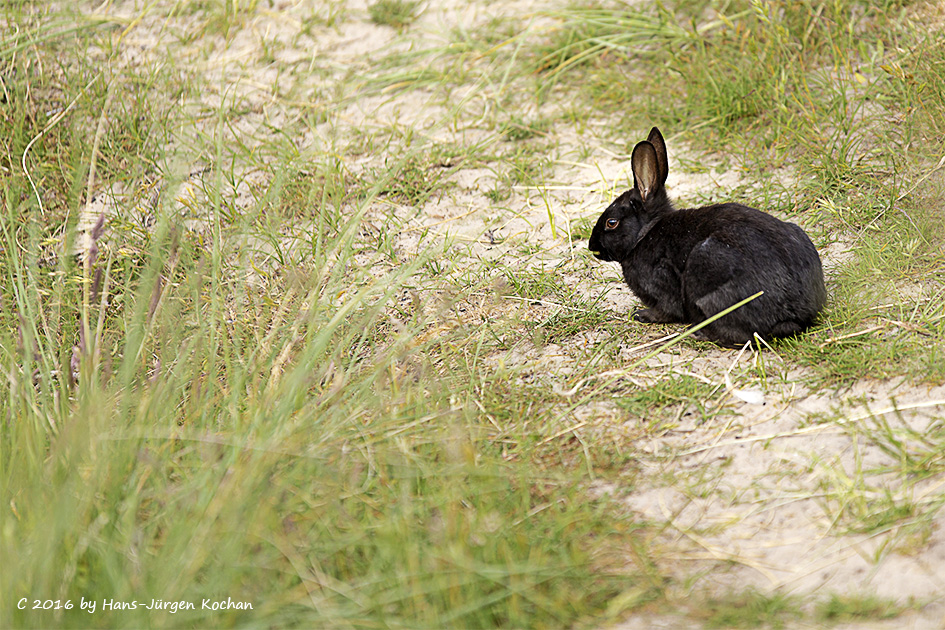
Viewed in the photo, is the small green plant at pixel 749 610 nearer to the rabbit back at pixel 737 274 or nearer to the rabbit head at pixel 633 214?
the rabbit back at pixel 737 274

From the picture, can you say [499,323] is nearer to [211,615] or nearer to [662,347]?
[662,347]

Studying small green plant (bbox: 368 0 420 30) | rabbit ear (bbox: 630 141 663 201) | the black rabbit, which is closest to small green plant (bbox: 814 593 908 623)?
the black rabbit

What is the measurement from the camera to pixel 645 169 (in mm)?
3789

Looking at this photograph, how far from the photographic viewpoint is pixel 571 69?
18.4 feet

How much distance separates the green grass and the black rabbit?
14 cm

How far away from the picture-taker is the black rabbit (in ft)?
10.7

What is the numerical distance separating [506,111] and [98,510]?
3.75m

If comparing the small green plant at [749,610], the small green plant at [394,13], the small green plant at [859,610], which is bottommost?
the small green plant at [859,610]

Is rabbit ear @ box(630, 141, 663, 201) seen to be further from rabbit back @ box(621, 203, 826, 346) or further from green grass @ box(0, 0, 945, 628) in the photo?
green grass @ box(0, 0, 945, 628)

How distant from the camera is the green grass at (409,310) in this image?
2219mm

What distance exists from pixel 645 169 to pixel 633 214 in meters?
0.21

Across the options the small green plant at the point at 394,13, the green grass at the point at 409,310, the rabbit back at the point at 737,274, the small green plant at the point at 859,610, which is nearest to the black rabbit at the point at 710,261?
the rabbit back at the point at 737,274

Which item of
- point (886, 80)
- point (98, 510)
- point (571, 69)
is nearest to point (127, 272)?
point (98, 510)

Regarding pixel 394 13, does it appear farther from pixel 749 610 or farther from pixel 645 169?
pixel 749 610
